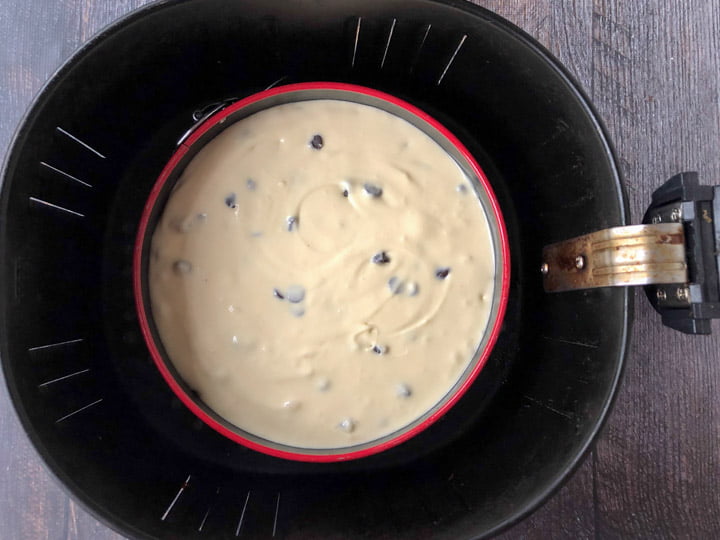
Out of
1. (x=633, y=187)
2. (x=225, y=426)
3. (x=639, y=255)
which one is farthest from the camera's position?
(x=633, y=187)

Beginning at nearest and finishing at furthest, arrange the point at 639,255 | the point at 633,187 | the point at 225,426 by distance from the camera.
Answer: the point at 639,255
the point at 225,426
the point at 633,187

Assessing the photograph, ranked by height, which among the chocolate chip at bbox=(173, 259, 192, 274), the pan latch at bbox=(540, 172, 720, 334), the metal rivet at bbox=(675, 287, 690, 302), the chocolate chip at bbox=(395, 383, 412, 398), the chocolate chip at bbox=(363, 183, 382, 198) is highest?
the chocolate chip at bbox=(363, 183, 382, 198)

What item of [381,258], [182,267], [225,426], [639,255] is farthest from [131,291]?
[639,255]

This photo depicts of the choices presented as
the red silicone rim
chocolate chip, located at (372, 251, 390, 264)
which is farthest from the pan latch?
chocolate chip, located at (372, 251, 390, 264)

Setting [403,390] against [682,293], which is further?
[403,390]

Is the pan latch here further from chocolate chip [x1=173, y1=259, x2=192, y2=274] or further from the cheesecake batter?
chocolate chip [x1=173, y1=259, x2=192, y2=274]

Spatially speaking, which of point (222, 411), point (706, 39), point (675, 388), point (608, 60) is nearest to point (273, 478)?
point (222, 411)

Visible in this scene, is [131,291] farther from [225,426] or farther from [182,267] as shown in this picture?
[225,426]

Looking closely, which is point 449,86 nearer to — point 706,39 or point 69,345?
point 706,39
